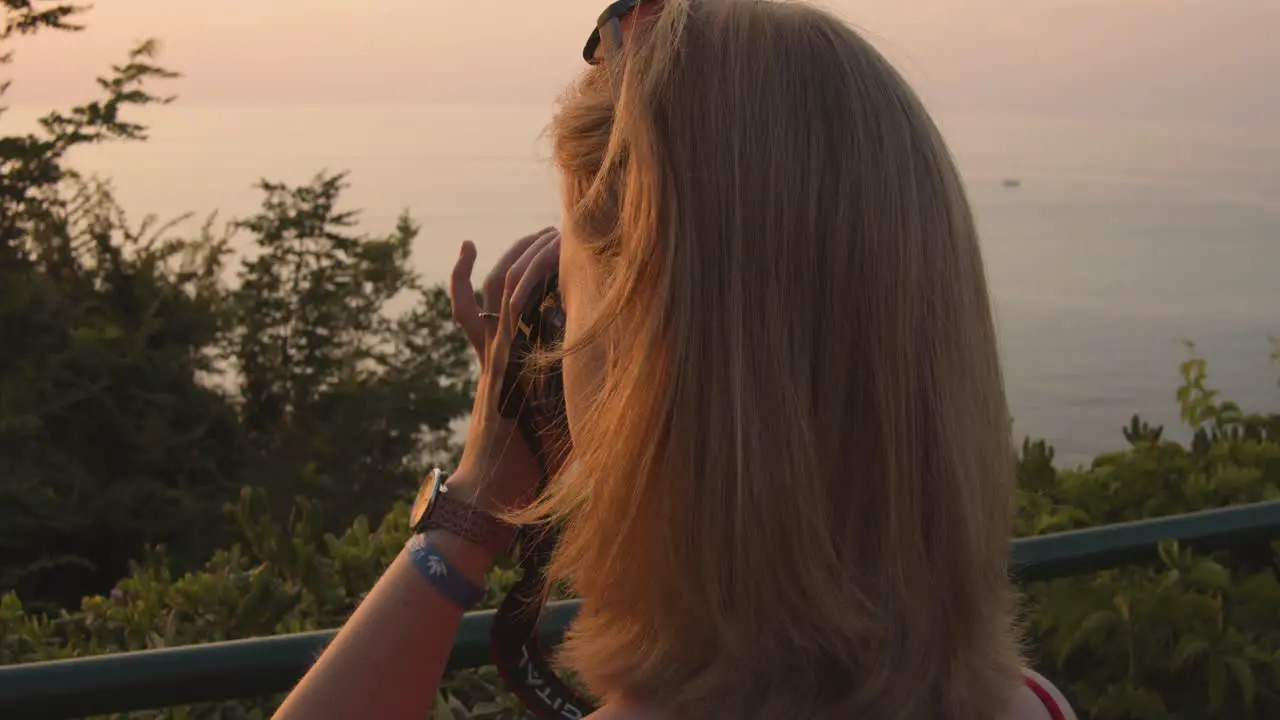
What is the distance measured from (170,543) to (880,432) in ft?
16.4

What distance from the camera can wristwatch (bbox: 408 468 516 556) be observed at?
1.74 metres

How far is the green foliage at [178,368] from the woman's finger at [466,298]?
3.84 metres

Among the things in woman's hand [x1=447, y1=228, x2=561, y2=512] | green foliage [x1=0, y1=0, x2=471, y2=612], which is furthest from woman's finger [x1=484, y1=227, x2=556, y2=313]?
green foliage [x1=0, y1=0, x2=471, y2=612]

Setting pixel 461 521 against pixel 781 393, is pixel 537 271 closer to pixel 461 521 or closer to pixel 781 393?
pixel 461 521

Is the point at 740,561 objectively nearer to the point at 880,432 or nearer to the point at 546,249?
the point at 880,432

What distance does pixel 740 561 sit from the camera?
1.31 metres

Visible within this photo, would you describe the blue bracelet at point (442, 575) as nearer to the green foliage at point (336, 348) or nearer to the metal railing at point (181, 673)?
the metal railing at point (181, 673)

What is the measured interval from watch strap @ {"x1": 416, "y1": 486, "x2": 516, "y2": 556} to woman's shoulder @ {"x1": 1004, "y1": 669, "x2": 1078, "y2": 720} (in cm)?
63

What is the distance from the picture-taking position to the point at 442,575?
5.59 ft

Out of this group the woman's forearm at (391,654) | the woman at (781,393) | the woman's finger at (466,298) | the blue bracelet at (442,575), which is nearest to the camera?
the woman at (781,393)

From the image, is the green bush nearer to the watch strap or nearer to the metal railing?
the metal railing

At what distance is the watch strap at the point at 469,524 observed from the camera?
5.70 feet

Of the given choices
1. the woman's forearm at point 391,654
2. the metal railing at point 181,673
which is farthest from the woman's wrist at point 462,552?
the metal railing at point 181,673

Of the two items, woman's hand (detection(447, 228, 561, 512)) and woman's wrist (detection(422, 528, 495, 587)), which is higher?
woman's hand (detection(447, 228, 561, 512))
